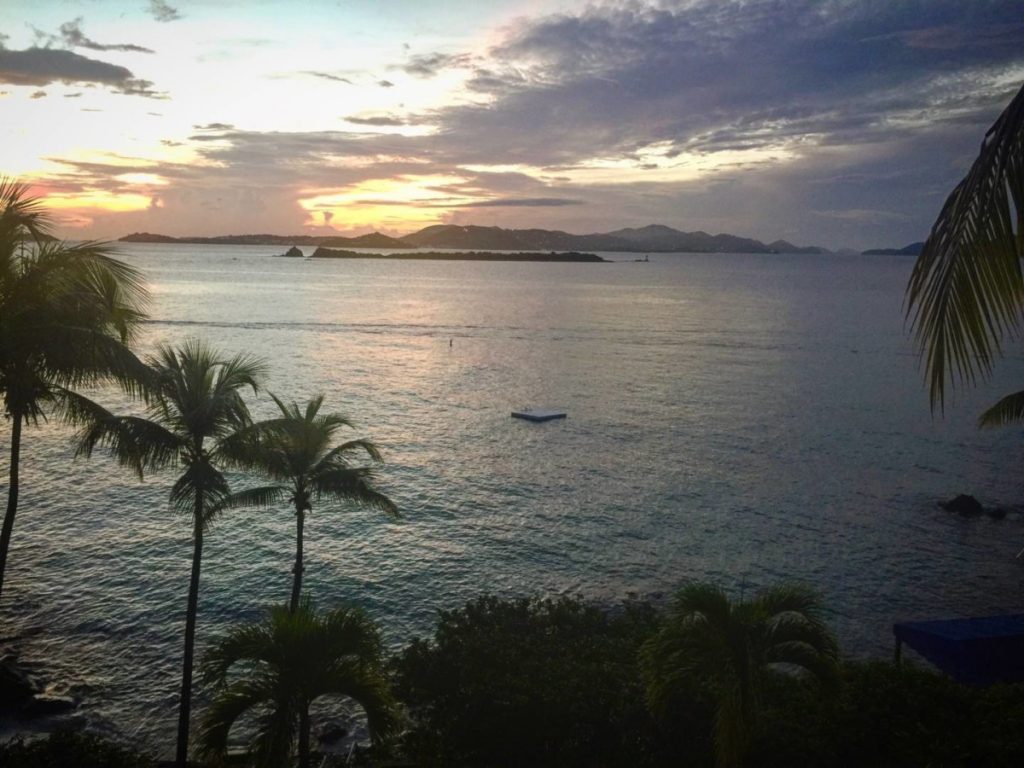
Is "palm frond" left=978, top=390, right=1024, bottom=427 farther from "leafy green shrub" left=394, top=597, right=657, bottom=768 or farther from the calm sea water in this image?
"leafy green shrub" left=394, top=597, right=657, bottom=768

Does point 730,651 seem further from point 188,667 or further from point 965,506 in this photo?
point 965,506

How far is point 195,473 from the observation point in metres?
18.1

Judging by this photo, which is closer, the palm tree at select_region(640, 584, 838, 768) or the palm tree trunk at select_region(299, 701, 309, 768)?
the palm tree trunk at select_region(299, 701, 309, 768)

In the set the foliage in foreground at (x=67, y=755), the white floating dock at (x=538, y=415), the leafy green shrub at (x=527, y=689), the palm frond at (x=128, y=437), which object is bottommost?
the leafy green shrub at (x=527, y=689)

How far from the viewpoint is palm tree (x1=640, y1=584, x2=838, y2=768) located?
43.2 ft

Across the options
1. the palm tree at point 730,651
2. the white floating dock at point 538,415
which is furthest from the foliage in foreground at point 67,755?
the white floating dock at point 538,415

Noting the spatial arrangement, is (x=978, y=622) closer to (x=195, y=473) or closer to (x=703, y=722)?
(x=703, y=722)

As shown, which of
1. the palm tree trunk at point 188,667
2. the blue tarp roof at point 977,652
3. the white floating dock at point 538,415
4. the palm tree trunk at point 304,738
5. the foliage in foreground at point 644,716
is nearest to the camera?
the palm tree trunk at point 304,738

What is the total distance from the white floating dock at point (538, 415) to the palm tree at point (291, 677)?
153 feet

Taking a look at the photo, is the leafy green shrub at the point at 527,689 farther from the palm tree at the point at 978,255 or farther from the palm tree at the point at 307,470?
the palm tree at the point at 978,255

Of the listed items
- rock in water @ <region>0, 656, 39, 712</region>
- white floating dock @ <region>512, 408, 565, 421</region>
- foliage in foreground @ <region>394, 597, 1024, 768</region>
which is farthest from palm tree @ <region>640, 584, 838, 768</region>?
white floating dock @ <region>512, 408, 565, 421</region>

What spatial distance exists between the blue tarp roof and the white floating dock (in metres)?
39.3

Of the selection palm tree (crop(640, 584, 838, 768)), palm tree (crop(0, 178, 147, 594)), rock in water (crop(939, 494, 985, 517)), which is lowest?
rock in water (crop(939, 494, 985, 517))

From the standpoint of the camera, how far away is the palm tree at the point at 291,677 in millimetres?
12086
